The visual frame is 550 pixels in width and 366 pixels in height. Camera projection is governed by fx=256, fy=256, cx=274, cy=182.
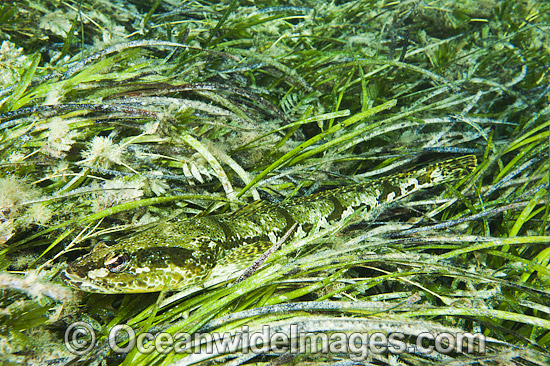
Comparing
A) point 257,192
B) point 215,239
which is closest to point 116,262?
point 215,239

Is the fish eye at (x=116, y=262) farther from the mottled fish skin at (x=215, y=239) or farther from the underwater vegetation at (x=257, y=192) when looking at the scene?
the underwater vegetation at (x=257, y=192)

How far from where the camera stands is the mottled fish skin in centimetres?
214

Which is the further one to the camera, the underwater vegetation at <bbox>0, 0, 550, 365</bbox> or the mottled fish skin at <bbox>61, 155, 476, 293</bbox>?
the mottled fish skin at <bbox>61, 155, 476, 293</bbox>

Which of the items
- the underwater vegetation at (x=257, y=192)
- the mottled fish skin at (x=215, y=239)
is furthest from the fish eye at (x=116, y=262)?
the underwater vegetation at (x=257, y=192)

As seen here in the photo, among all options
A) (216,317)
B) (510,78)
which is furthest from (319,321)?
(510,78)

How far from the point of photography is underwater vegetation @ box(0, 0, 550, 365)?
1.87 m

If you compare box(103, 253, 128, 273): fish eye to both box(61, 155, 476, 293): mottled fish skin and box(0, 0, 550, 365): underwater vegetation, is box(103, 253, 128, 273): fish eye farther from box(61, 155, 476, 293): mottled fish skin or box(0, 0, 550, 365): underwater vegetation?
box(0, 0, 550, 365): underwater vegetation

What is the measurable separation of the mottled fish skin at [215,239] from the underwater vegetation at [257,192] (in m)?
0.13

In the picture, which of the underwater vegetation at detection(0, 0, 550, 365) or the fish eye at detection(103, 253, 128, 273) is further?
the fish eye at detection(103, 253, 128, 273)

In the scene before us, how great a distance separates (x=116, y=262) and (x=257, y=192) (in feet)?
5.13

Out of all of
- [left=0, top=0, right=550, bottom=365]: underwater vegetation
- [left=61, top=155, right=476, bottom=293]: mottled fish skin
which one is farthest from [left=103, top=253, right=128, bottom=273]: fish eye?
[left=0, top=0, right=550, bottom=365]: underwater vegetation

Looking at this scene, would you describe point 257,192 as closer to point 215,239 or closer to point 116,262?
point 215,239

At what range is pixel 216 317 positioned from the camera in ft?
6.61

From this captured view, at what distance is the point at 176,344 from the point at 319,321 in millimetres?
1008
